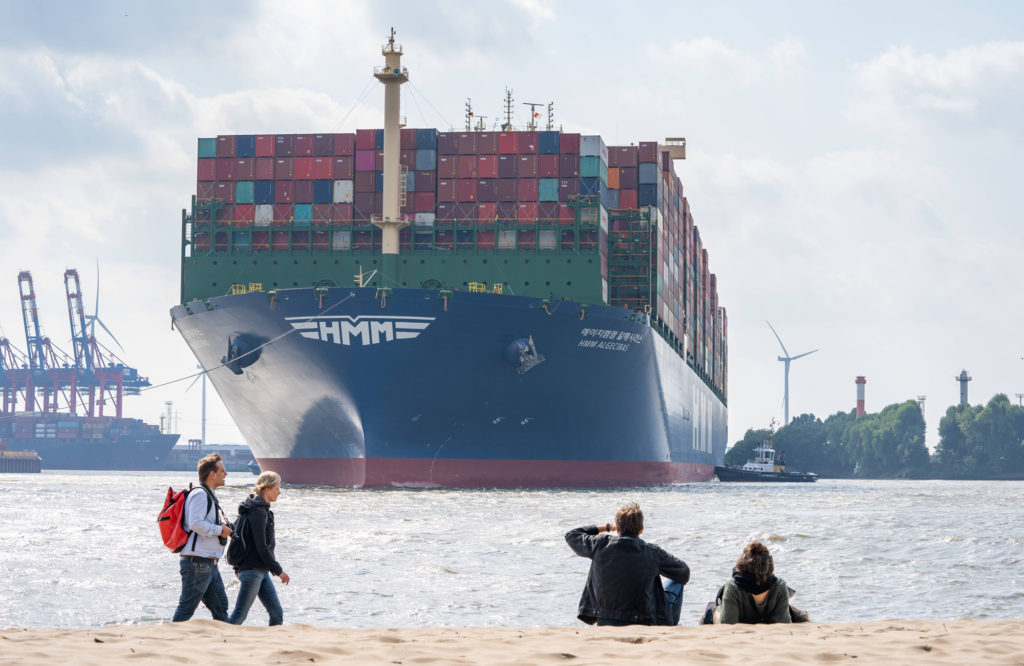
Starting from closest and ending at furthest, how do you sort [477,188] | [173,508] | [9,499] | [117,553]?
[173,508] → [117,553] → [9,499] → [477,188]

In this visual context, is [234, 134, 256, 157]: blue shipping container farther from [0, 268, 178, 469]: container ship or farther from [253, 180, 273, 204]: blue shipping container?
[0, 268, 178, 469]: container ship

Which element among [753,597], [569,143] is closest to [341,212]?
[569,143]

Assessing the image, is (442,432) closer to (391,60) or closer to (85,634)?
(391,60)

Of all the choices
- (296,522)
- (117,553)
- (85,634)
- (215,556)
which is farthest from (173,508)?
(296,522)

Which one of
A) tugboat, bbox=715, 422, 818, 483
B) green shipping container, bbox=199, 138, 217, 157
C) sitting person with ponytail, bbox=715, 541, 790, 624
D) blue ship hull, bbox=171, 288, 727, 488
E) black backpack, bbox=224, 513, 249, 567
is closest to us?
sitting person with ponytail, bbox=715, 541, 790, 624

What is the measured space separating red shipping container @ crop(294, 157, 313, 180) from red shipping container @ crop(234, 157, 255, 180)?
74.2 inches

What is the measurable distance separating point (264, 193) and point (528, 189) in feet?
33.1

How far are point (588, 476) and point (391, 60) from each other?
16.2m

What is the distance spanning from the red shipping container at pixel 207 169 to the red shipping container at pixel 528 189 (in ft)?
39.4

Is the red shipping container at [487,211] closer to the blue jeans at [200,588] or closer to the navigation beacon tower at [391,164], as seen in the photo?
the navigation beacon tower at [391,164]

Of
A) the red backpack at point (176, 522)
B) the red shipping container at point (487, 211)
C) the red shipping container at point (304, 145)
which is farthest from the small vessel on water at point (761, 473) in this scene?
the red backpack at point (176, 522)

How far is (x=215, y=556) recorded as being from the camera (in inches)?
420

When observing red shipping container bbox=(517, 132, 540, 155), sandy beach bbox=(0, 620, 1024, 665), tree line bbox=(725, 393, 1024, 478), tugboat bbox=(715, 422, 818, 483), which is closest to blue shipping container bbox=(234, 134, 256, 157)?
red shipping container bbox=(517, 132, 540, 155)

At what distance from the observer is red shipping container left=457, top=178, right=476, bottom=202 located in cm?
4812
